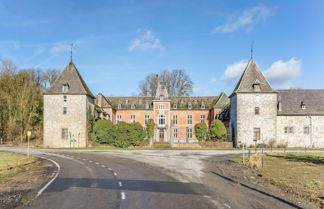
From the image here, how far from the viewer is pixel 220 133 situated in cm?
4325

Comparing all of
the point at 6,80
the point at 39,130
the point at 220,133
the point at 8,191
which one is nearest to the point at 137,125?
the point at 220,133

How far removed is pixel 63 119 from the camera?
4428 centimetres

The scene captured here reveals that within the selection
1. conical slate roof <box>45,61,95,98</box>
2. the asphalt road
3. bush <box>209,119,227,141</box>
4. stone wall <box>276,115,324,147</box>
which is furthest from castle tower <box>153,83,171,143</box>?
the asphalt road

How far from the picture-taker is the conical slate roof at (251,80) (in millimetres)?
43312

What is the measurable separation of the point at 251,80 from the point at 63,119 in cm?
3060

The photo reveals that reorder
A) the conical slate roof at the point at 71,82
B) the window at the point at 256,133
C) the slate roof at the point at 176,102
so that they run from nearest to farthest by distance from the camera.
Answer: the window at the point at 256,133, the conical slate roof at the point at 71,82, the slate roof at the point at 176,102

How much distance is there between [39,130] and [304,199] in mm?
51145

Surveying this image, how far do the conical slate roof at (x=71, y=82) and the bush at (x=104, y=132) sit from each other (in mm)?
5595

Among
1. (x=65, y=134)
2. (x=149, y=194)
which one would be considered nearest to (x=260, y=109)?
(x=65, y=134)

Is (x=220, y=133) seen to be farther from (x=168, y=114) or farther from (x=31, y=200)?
(x=31, y=200)

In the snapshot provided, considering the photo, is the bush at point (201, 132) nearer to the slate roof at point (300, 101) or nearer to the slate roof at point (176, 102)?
the slate roof at point (300, 101)

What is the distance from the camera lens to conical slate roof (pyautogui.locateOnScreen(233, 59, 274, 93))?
43.3 m

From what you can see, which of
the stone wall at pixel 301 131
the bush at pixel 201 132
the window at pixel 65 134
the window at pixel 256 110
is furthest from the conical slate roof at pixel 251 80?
the window at pixel 65 134

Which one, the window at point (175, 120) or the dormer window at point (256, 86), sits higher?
the dormer window at point (256, 86)
